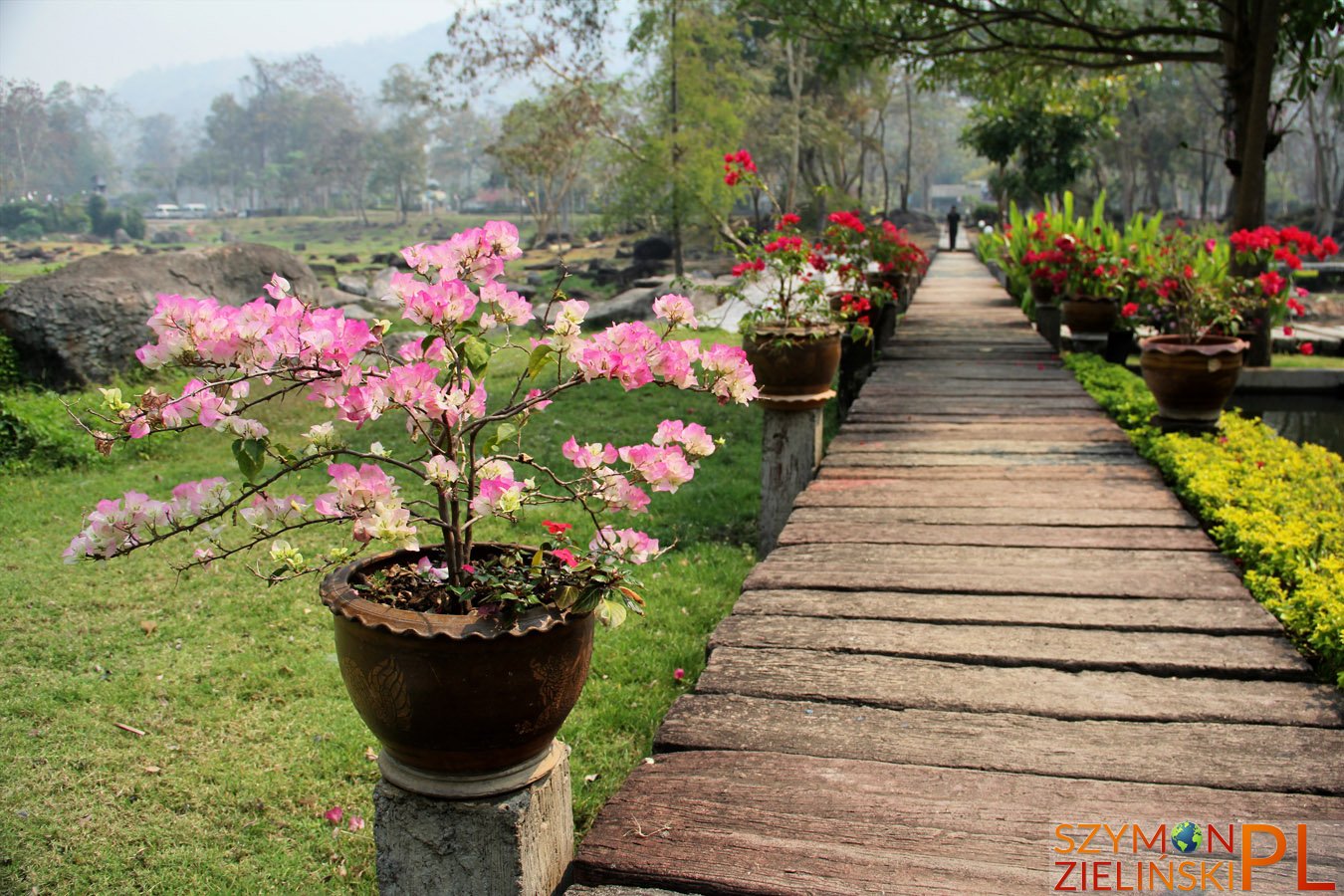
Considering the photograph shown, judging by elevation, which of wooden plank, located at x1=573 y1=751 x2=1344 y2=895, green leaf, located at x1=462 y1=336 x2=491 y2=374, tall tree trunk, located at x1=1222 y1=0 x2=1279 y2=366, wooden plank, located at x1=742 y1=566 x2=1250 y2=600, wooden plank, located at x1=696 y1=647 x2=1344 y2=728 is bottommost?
wooden plank, located at x1=573 y1=751 x2=1344 y2=895

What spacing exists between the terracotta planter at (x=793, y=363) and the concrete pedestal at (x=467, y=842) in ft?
10.6

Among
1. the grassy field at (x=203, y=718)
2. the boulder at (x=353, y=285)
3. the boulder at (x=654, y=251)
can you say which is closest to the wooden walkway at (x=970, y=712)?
the grassy field at (x=203, y=718)

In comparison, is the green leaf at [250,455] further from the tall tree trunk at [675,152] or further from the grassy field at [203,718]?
the tall tree trunk at [675,152]

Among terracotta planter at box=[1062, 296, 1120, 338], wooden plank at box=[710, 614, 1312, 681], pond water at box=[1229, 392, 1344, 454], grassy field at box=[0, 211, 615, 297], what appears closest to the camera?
wooden plank at box=[710, 614, 1312, 681]

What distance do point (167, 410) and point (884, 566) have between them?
276 centimetres

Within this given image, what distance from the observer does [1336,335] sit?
1531 centimetres

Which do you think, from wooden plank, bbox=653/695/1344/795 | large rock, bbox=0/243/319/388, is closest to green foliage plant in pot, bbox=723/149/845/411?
wooden plank, bbox=653/695/1344/795

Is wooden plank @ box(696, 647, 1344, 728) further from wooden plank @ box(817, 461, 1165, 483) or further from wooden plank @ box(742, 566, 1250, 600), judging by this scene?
wooden plank @ box(817, 461, 1165, 483)

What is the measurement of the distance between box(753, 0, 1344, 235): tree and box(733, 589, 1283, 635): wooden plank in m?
8.69

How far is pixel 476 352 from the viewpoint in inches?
70.9

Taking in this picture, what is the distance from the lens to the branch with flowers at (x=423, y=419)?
68.0 inches

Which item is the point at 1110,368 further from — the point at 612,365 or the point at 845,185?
the point at 845,185

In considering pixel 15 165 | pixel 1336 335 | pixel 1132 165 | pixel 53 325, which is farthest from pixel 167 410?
pixel 1132 165

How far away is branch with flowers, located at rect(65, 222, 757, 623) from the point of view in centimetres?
173
